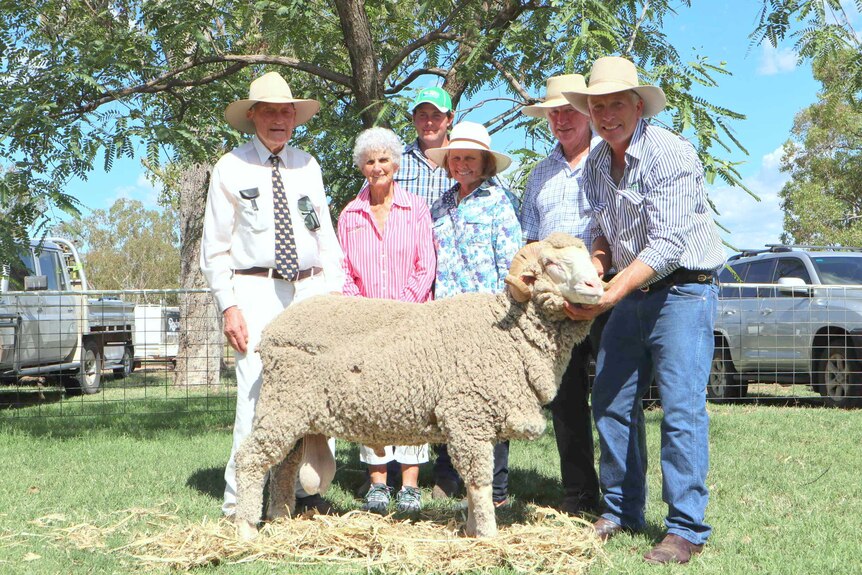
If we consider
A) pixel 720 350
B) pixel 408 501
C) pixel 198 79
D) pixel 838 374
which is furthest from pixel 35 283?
pixel 838 374

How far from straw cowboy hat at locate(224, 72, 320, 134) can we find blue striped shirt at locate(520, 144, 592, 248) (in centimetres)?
157

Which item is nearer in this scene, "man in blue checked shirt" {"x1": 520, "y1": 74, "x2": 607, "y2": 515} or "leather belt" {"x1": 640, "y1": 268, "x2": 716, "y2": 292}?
"leather belt" {"x1": 640, "y1": 268, "x2": 716, "y2": 292}

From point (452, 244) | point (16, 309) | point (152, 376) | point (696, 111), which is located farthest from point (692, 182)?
point (152, 376)

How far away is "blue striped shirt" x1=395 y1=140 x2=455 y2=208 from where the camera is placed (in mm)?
5688

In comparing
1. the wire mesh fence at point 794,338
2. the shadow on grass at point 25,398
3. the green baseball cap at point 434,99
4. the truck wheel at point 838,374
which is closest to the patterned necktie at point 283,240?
the green baseball cap at point 434,99

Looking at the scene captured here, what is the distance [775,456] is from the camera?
6.99 m

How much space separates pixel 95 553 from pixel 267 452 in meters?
1.10

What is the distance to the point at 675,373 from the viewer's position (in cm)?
404

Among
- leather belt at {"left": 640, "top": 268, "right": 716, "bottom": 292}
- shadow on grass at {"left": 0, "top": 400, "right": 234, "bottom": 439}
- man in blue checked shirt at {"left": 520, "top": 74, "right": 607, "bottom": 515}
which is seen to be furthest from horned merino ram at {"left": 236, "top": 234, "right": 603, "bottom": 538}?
shadow on grass at {"left": 0, "top": 400, "right": 234, "bottom": 439}

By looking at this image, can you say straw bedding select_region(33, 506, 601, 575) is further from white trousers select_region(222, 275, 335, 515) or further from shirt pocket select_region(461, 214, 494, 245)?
shirt pocket select_region(461, 214, 494, 245)

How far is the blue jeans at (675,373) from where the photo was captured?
4020mm

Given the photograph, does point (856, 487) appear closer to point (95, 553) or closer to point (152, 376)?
point (95, 553)

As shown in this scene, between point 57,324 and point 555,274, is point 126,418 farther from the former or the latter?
point 555,274

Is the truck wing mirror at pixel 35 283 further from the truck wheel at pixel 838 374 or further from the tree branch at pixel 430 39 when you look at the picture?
the truck wheel at pixel 838 374
